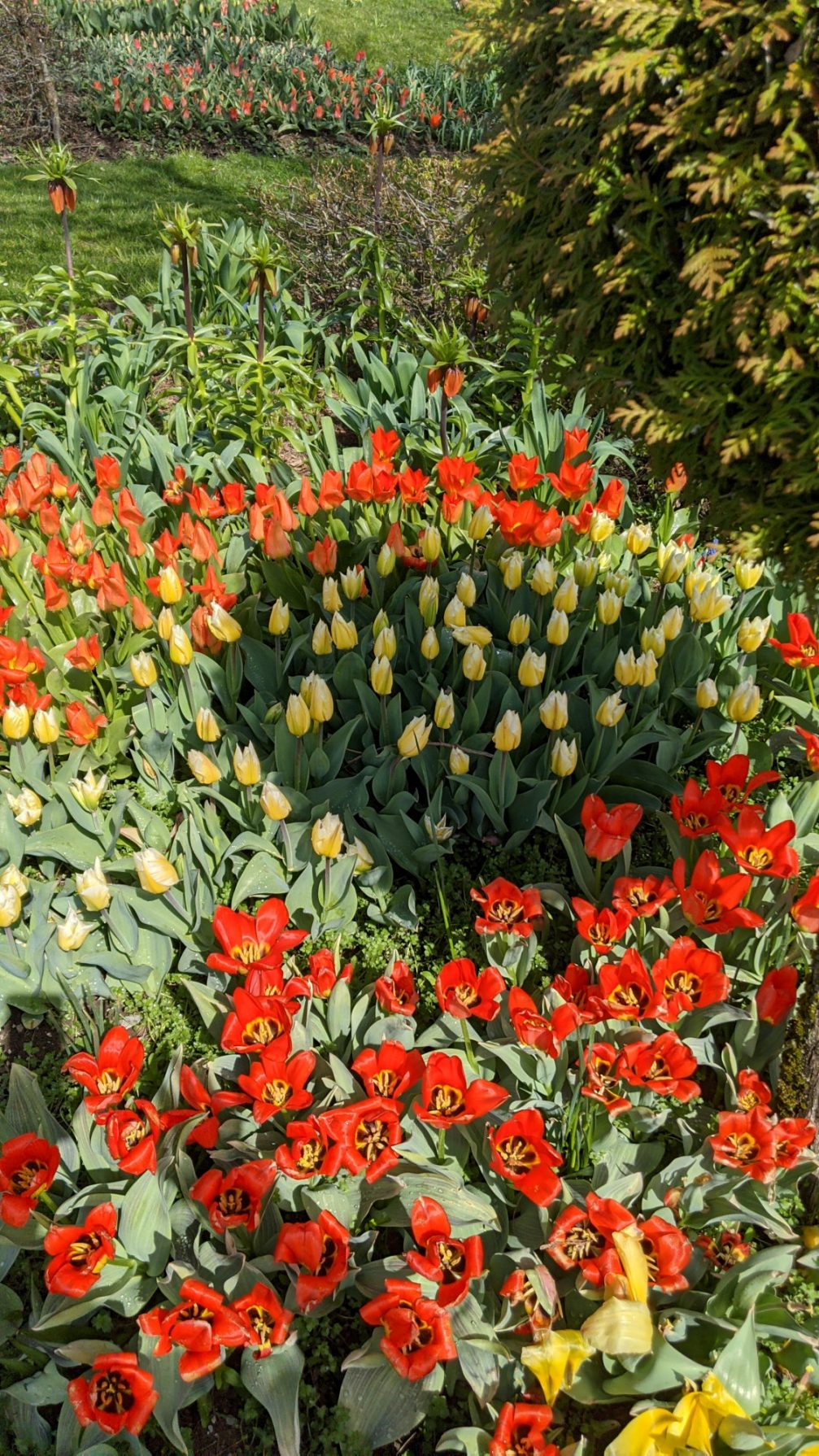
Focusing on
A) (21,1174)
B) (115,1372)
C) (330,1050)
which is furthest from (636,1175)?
(21,1174)

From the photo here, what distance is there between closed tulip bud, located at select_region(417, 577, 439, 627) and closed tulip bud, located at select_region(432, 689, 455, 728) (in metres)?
0.38

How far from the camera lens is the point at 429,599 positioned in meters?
2.89

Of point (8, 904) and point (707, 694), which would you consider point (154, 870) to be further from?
point (707, 694)

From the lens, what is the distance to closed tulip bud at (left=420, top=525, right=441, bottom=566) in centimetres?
296

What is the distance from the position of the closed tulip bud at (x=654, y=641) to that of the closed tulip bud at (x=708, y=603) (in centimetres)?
11

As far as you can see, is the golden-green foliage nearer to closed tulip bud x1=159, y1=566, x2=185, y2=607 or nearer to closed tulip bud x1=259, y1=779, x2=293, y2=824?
closed tulip bud x1=259, y1=779, x2=293, y2=824

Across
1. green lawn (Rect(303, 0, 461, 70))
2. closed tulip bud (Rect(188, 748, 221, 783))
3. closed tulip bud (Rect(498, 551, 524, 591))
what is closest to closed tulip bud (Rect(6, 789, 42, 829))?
closed tulip bud (Rect(188, 748, 221, 783))

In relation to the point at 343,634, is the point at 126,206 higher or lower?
higher

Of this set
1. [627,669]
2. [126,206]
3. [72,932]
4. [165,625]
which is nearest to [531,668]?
[627,669]

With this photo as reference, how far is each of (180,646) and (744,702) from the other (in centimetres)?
141

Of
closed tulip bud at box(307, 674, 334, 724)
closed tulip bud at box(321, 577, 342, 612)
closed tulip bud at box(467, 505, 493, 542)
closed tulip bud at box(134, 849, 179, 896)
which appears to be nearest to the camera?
closed tulip bud at box(134, 849, 179, 896)

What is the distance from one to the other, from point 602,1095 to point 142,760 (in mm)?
1587

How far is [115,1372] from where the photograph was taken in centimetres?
168

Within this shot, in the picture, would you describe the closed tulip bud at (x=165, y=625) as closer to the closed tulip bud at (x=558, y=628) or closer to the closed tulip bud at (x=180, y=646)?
the closed tulip bud at (x=180, y=646)
